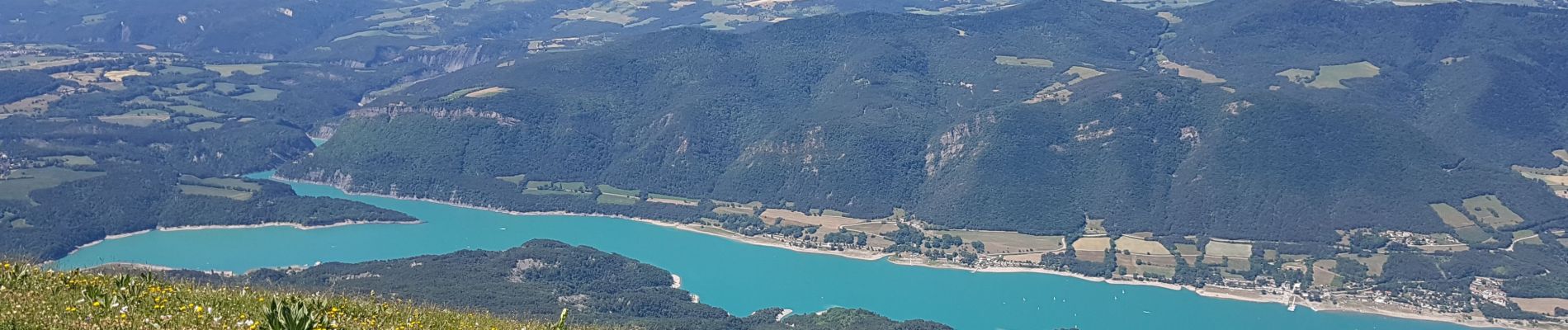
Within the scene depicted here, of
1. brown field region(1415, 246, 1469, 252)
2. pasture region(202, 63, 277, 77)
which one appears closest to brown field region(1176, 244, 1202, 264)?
brown field region(1415, 246, 1469, 252)

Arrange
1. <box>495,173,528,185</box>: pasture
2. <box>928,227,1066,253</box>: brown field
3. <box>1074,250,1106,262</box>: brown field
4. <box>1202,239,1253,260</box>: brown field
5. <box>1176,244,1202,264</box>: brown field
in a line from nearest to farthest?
<box>1176,244,1202,264</box>: brown field
<box>1074,250,1106,262</box>: brown field
<box>1202,239,1253,260</box>: brown field
<box>928,227,1066,253</box>: brown field
<box>495,173,528,185</box>: pasture

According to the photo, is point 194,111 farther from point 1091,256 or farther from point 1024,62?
point 1091,256

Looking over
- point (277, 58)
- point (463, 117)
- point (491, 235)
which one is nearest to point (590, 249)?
point (491, 235)

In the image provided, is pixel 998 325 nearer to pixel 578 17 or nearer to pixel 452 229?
pixel 452 229

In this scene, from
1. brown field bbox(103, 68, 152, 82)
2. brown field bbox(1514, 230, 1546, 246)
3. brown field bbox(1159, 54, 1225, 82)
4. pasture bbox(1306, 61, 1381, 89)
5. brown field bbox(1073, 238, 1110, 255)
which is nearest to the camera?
brown field bbox(1514, 230, 1546, 246)

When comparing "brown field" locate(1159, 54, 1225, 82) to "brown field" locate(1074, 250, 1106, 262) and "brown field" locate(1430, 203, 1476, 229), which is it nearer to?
"brown field" locate(1430, 203, 1476, 229)

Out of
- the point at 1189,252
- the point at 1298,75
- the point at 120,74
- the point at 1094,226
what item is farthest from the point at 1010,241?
the point at 120,74
